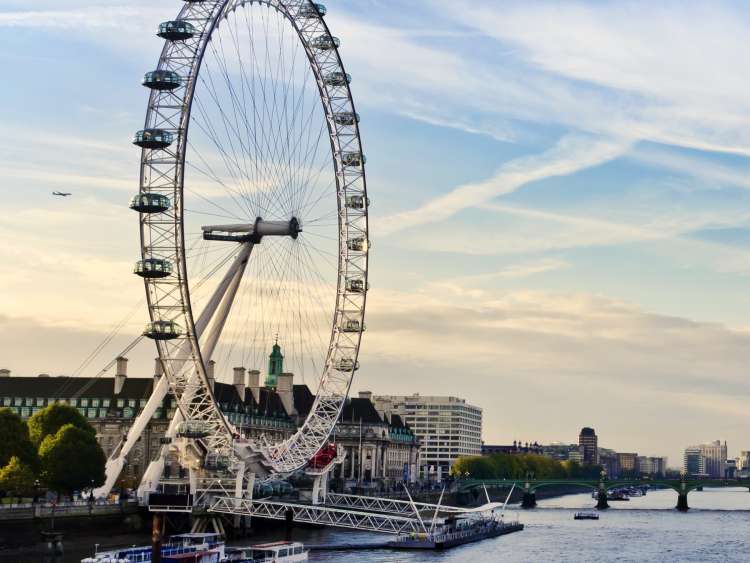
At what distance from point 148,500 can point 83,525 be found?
26.4 feet

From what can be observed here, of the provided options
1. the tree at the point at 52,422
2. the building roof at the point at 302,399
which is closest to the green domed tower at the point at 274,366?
the building roof at the point at 302,399

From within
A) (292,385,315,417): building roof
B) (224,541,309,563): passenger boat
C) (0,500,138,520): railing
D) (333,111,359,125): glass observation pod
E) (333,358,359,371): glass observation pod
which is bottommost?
(224,541,309,563): passenger boat

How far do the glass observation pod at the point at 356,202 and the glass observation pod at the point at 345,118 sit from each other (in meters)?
6.03

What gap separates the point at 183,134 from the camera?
82.2 meters

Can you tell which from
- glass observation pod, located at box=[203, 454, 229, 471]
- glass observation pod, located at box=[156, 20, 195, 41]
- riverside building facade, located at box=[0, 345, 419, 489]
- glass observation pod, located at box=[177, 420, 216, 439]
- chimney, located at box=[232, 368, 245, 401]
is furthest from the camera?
chimney, located at box=[232, 368, 245, 401]

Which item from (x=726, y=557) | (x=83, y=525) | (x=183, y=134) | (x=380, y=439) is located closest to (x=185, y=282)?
(x=183, y=134)

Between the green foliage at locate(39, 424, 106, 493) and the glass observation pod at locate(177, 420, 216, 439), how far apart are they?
13735mm

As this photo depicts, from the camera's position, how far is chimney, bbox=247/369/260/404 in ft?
535

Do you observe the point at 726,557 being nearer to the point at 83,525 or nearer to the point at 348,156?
the point at 348,156

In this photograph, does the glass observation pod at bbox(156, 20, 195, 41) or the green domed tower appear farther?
the green domed tower

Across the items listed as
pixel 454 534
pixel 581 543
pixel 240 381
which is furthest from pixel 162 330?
pixel 240 381

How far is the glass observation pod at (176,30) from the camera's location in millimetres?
81625

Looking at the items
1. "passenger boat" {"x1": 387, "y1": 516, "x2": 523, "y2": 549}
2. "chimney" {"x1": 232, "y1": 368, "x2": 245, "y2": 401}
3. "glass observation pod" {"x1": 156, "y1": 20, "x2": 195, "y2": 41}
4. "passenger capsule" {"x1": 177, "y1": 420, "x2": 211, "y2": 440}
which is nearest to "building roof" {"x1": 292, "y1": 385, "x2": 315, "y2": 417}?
"chimney" {"x1": 232, "y1": 368, "x2": 245, "y2": 401}

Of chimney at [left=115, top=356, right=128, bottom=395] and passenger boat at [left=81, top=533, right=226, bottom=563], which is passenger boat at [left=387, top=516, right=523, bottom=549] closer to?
passenger boat at [left=81, top=533, right=226, bottom=563]
